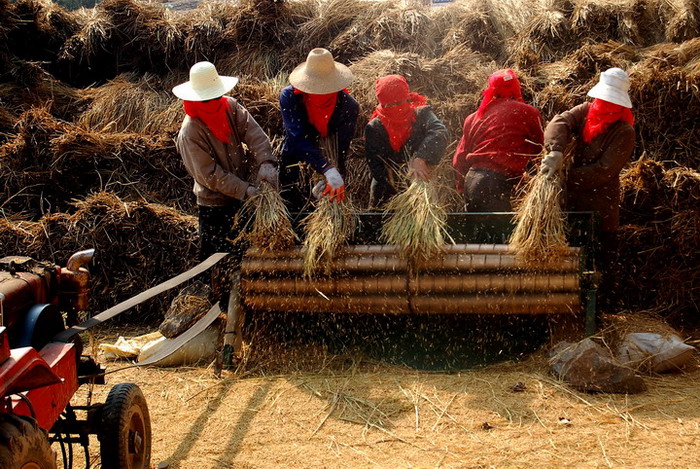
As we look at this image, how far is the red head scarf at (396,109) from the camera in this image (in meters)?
5.49

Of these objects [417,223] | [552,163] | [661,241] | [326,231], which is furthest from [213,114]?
[661,241]

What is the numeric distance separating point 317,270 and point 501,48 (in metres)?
4.45

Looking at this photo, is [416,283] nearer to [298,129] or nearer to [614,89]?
[298,129]

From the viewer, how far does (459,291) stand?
198 inches

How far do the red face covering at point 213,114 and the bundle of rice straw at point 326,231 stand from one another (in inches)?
36.9

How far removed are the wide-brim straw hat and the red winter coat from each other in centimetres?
110

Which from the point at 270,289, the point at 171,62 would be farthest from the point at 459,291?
the point at 171,62

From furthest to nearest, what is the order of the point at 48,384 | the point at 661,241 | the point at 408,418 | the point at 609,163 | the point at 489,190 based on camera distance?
1. the point at 661,241
2. the point at 489,190
3. the point at 609,163
4. the point at 408,418
5. the point at 48,384

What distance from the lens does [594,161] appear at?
17.5ft

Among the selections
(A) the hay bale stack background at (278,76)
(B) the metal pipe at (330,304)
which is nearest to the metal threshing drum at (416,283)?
(B) the metal pipe at (330,304)

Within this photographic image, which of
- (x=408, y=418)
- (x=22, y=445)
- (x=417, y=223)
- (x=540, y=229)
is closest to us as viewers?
(x=22, y=445)

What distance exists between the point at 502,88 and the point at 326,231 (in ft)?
5.75

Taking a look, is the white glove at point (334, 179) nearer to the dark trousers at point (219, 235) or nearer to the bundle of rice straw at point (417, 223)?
the bundle of rice straw at point (417, 223)

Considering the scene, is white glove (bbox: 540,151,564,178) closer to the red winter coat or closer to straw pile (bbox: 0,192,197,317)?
the red winter coat
